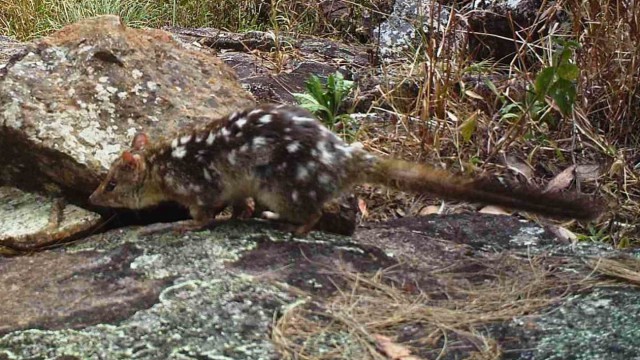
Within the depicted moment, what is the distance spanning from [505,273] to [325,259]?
2.46 ft

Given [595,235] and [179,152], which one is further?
[595,235]

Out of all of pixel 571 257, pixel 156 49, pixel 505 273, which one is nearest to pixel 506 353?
pixel 505 273

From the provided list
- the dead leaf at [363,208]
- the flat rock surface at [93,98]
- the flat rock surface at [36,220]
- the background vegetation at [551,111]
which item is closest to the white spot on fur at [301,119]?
the flat rock surface at [93,98]

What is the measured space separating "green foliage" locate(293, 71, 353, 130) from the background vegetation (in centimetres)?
26

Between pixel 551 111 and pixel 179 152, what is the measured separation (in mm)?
2721

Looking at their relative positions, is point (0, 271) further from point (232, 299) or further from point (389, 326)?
point (389, 326)

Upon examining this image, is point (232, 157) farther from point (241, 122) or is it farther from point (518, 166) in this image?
point (518, 166)

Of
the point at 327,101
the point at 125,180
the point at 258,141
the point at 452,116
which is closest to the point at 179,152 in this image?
the point at 125,180

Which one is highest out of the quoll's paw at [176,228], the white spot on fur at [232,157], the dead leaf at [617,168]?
the white spot on fur at [232,157]

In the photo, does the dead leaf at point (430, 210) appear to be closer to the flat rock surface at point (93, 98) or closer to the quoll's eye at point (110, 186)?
the flat rock surface at point (93, 98)

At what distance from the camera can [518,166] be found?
229 inches

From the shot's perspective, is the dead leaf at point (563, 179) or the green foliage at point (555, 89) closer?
the green foliage at point (555, 89)

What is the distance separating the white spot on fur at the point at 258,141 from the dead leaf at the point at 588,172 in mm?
2313

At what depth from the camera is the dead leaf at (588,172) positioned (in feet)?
18.9
